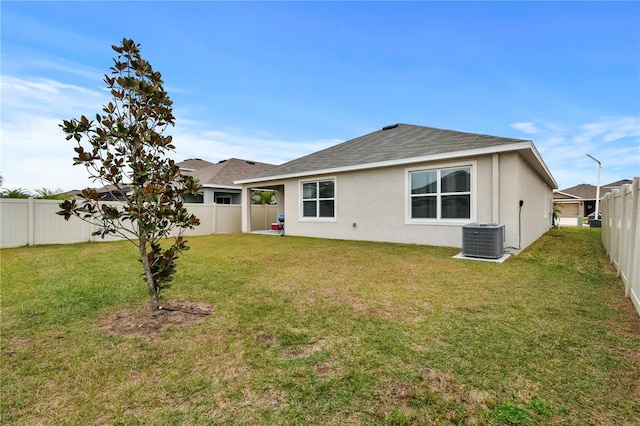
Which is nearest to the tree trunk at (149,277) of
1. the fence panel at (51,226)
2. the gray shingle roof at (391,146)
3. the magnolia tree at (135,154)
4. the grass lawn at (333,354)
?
the magnolia tree at (135,154)

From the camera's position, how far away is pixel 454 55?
11812 millimetres

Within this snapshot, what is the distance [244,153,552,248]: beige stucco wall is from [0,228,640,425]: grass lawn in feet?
10.7

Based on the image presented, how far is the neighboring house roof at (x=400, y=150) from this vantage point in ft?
27.2

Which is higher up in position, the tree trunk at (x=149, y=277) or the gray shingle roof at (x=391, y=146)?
the gray shingle roof at (x=391, y=146)

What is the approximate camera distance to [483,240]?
7.03 m

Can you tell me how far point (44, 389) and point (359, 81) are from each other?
576 inches

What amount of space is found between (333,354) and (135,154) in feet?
9.81

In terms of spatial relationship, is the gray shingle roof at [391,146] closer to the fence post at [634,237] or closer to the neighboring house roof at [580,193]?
the fence post at [634,237]

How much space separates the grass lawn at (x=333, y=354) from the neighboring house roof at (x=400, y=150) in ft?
14.1

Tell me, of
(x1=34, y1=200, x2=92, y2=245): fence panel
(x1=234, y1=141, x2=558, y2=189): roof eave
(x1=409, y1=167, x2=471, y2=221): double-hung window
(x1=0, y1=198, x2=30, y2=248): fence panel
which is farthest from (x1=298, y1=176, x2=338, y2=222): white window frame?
(x1=0, y1=198, x2=30, y2=248): fence panel

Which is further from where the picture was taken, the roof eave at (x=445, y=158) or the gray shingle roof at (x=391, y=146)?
the gray shingle roof at (x=391, y=146)

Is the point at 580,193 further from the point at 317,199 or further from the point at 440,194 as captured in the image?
the point at 317,199

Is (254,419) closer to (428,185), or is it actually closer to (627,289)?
(627,289)

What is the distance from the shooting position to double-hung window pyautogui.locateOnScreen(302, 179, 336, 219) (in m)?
12.0
